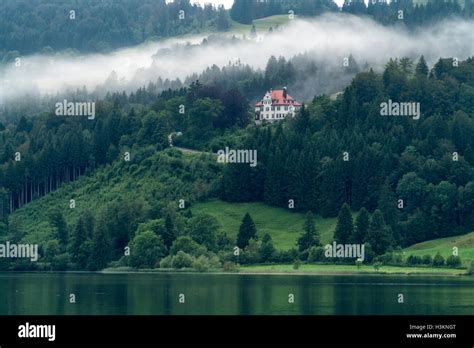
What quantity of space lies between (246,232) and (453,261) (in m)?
34.0

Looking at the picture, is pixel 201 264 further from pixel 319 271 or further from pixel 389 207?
pixel 389 207

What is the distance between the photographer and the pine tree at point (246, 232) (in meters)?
174

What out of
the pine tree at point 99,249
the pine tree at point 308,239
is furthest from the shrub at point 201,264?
the pine tree at point 99,249

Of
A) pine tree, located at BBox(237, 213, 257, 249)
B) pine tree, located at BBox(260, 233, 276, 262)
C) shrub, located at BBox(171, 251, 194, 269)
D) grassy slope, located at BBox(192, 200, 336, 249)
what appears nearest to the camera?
shrub, located at BBox(171, 251, 194, 269)

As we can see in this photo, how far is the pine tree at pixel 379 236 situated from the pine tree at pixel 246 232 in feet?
58.1

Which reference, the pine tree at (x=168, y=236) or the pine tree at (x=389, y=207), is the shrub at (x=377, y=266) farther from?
the pine tree at (x=168, y=236)

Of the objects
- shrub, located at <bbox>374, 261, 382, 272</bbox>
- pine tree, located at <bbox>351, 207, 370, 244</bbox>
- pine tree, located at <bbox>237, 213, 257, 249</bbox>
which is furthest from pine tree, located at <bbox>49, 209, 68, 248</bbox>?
shrub, located at <bbox>374, 261, 382, 272</bbox>

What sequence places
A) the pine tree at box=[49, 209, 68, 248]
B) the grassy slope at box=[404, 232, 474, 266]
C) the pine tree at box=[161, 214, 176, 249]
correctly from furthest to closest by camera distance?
the pine tree at box=[49, 209, 68, 248] → the pine tree at box=[161, 214, 176, 249] → the grassy slope at box=[404, 232, 474, 266]

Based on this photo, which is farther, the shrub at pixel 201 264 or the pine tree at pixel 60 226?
the pine tree at pixel 60 226

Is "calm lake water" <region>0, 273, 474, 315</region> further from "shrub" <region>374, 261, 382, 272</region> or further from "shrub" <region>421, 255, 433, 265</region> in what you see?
"shrub" <region>421, 255, 433, 265</region>

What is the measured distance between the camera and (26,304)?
9850cm

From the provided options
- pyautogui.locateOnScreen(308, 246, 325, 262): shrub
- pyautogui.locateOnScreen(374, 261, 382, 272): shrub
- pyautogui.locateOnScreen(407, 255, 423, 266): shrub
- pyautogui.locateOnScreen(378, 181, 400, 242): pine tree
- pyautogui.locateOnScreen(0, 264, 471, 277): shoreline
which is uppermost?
pyautogui.locateOnScreen(378, 181, 400, 242): pine tree

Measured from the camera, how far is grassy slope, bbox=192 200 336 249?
7111 inches

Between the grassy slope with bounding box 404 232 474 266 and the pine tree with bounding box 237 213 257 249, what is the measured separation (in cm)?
2226
